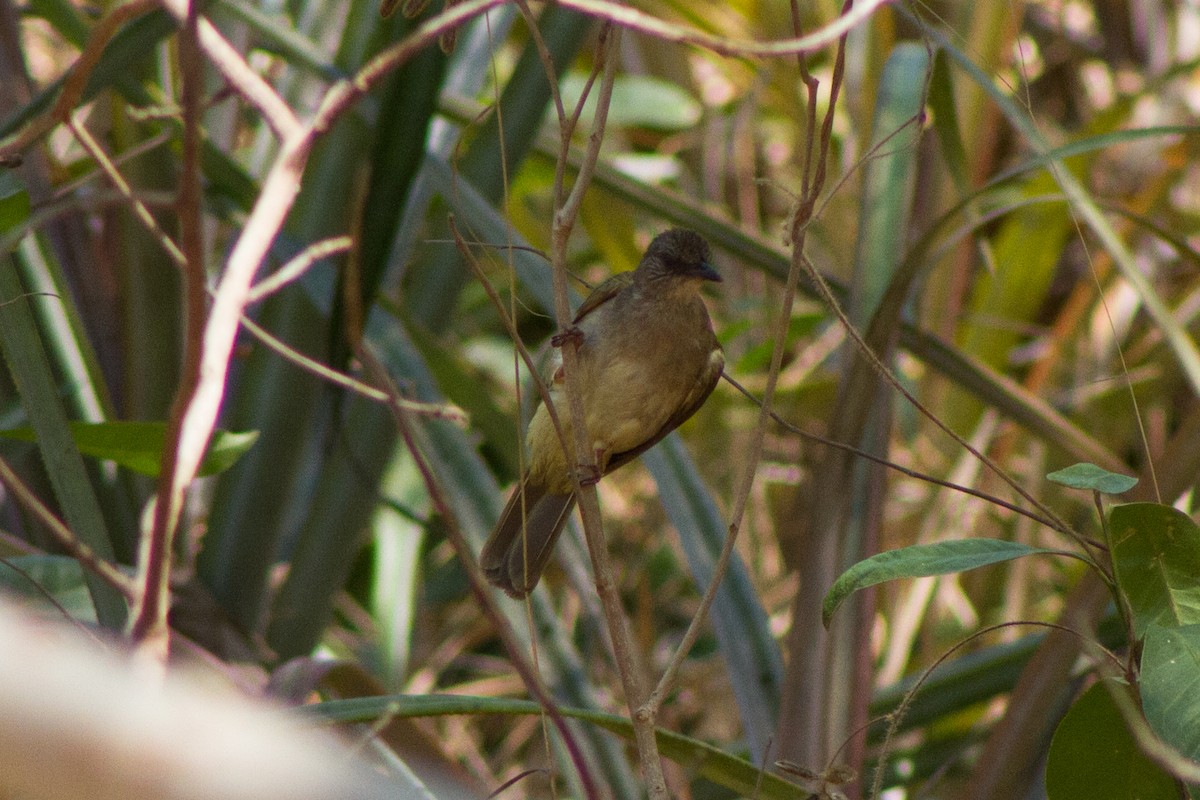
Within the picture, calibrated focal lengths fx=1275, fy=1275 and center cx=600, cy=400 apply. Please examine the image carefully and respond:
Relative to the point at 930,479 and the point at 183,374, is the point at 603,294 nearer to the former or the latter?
the point at 930,479

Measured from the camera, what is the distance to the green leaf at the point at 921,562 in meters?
1.26

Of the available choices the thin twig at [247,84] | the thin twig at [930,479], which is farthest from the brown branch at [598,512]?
the thin twig at [247,84]

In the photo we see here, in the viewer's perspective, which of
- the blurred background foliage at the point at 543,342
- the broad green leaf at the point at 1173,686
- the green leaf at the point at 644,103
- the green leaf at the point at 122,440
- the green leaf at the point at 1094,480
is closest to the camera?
the broad green leaf at the point at 1173,686

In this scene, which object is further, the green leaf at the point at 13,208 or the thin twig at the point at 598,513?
the green leaf at the point at 13,208

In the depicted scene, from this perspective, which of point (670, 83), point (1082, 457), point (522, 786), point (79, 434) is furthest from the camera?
point (670, 83)

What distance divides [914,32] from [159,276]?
288 cm

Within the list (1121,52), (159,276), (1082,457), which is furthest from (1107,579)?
(1121,52)

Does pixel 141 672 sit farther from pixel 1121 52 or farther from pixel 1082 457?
pixel 1121 52

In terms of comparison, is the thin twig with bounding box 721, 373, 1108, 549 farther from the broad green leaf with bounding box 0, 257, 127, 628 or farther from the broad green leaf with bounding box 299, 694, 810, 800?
the broad green leaf with bounding box 0, 257, 127, 628

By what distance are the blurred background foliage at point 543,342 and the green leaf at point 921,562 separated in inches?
3.3

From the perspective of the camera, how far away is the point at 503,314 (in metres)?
1.18

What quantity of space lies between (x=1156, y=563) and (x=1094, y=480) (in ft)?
0.42

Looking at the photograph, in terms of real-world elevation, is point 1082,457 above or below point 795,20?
below

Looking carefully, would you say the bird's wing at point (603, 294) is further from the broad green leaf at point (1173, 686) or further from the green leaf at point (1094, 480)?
the broad green leaf at point (1173, 686)
